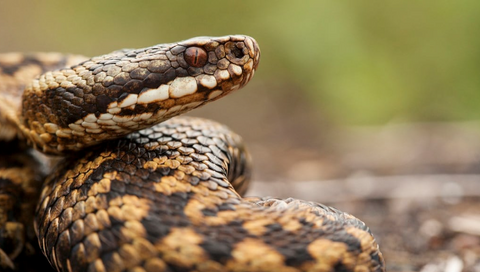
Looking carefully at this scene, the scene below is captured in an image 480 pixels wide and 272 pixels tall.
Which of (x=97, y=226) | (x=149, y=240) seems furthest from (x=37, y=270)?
(x=149, y=240)

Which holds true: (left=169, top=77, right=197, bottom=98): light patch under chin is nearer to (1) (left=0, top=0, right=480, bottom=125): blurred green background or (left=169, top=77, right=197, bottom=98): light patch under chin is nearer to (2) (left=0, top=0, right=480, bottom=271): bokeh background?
(2) (left=0, top=0, right=480, bottom=271): bokeh background

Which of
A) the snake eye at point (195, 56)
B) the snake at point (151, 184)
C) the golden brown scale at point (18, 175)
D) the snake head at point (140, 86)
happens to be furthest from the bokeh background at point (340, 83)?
the golden brown scale at point (18, 175)

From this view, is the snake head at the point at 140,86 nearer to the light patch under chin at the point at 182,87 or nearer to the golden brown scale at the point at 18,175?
the light patch under chin at the point at 182,87

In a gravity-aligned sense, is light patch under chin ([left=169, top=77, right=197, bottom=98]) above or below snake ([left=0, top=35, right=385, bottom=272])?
above

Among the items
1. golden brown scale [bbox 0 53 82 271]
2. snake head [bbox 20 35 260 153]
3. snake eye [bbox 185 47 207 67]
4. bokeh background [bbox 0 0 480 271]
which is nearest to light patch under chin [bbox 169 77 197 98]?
snake head [bbox 20 35 260 153]

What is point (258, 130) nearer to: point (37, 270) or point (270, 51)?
point (270, 51)

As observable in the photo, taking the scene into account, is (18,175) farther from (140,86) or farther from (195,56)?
(195,56)

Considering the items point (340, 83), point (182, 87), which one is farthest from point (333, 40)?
point (182, 87)
